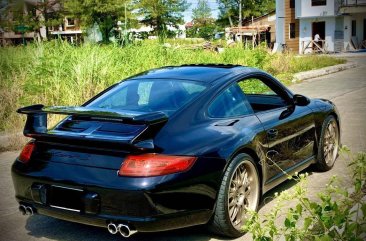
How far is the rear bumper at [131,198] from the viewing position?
3.16 metres

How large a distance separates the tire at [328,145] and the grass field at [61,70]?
5346 mm

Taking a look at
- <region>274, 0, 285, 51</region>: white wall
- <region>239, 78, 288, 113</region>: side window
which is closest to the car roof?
<region>239, 78, 288, 113</region>: side window

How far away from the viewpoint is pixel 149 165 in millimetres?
3197

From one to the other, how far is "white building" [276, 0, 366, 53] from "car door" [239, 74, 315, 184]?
40393 millimetres

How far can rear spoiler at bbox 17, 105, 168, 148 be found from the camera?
3.21 metres

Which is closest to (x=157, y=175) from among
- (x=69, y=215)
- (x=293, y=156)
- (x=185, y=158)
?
(x=185, y=158)

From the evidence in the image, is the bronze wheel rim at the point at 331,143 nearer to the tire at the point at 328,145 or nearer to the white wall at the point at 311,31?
the tire at the point at 328,145

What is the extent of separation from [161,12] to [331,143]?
50.1 m

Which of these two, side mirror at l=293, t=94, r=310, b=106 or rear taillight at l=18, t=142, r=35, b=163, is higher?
side mirror at l=293, t=94, r=310, b=106

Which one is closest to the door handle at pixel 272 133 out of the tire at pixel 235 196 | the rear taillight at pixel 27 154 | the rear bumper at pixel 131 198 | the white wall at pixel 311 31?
the tire at pixel 235 196

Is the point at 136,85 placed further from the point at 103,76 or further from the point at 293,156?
the point at 103,76

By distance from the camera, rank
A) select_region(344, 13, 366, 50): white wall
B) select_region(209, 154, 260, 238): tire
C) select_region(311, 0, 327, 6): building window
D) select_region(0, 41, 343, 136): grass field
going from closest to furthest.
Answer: select_region(209, 154, 260, 238): tire, select_region(0, 41, 343, 136): grass field, select_region(344, 13, 366, 50): white wall, select_region(311, 0, 327, 6): building window

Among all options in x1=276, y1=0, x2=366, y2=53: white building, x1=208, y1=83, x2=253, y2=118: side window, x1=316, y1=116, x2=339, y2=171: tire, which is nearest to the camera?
x1=208, y1=83, x2=253, y2=118: side window

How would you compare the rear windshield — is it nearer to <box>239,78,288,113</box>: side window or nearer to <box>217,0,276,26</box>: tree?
<box>239,78,288,113</box>: side window
